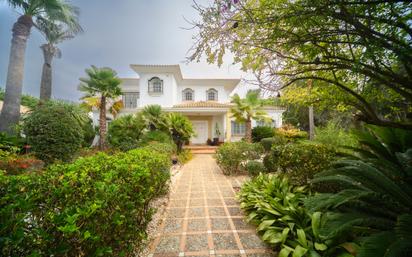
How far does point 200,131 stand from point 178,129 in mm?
6738

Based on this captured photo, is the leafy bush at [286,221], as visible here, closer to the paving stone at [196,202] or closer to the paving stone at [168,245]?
the paving stone at [196,202]

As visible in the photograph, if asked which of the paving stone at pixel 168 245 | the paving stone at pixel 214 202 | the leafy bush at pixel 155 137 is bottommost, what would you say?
the paving stone at pixel 168 245

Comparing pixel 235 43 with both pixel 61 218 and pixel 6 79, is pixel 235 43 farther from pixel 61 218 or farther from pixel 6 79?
pixel 6 79

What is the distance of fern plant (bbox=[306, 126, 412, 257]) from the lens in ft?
5.51

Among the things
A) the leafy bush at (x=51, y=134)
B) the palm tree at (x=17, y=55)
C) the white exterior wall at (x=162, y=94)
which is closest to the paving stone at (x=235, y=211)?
the leafy bush at (x=51, y=134)

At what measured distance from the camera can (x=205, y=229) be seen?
11.3 ft

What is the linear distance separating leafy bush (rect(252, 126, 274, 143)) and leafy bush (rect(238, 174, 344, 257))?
1279 centimetres

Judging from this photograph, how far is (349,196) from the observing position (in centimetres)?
205

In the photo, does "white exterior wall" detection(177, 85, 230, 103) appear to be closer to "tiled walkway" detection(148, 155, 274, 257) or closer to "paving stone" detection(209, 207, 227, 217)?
"tiled walkway" detection(148, 155, 274, 257)

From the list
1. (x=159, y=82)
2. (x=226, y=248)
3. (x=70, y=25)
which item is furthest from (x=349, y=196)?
(x=70, y=25)

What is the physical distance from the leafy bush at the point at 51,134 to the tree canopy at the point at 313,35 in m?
8.37

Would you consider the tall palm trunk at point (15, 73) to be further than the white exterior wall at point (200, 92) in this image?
No

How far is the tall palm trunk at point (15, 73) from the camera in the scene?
477 inches

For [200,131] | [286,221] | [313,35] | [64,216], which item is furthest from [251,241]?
[200,131]
